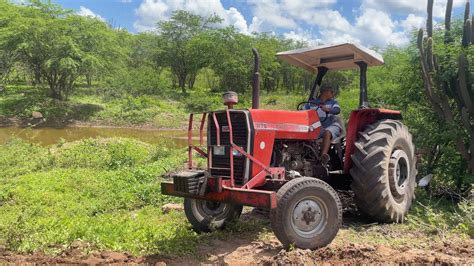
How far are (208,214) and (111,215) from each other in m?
1.88

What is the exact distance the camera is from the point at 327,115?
22.2ft

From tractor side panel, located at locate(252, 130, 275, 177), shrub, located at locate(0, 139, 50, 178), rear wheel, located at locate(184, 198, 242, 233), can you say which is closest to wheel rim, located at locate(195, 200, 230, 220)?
rear wheel, located at locate(184, 198, 242, 233)

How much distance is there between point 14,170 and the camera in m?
11.5

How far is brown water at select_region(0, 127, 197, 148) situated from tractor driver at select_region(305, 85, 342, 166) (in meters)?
16.4

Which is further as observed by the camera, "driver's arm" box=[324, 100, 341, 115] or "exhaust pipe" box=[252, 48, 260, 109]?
"driver's arm" box=[324, 100, 341, 115]

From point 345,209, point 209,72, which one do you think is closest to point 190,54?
point 209,72

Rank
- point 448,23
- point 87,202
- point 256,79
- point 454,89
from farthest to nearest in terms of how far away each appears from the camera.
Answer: point 448,23 < point 454,89 < point 87,202 < point 256,79

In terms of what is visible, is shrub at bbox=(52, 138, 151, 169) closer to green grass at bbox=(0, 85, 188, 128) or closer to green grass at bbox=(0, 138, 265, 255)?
green grass at bbox=(0, 138, 265, 255)

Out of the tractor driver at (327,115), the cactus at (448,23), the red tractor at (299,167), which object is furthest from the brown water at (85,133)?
the red tractor at (299,167)

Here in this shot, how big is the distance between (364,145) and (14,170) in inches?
342

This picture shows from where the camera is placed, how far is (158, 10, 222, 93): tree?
44250 millimetres

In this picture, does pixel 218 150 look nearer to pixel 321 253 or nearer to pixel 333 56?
pixel 321 253

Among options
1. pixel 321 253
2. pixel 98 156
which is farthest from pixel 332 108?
pixel 98 156

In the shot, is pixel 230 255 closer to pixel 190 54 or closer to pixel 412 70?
pixel 412 70
